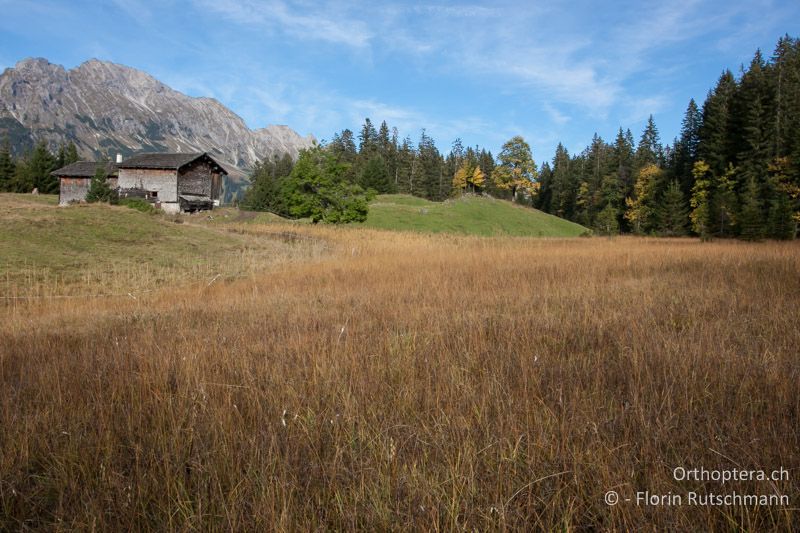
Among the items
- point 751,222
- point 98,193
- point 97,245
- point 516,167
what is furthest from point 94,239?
point 516,167

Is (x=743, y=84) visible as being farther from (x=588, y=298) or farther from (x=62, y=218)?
(x=62, y=218)

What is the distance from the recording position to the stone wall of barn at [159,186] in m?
44.3

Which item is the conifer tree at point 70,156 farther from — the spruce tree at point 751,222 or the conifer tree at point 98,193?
the spruce tree at point 751,222

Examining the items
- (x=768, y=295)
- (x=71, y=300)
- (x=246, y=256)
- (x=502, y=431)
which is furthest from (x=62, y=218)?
(x=768, y=295)

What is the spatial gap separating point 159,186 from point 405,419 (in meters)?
50.0

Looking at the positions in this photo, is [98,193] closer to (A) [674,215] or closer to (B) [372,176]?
(B) [372,176]

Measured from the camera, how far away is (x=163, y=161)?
44625mm

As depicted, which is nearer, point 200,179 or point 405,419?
point 405,419

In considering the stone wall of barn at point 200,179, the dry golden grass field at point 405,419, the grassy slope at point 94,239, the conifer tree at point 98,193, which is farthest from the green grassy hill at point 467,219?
the dry golden grass field at point 405,419

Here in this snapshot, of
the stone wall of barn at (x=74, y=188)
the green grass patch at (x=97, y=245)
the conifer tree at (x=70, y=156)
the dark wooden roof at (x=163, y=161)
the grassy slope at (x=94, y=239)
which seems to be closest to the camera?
the green grass patch at (x=97, y=245)

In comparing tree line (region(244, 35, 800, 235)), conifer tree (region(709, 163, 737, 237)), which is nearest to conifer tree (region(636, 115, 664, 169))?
tree line (region(244, 35, 800, 235))

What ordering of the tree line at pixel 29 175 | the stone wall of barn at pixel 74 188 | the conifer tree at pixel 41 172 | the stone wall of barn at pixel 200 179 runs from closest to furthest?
1. the stone wall of barn at pixel 200 179
2. the stone wall of barn at pixel 74 188
3. the tree line at pixel 29 175
4. the conifer tree at pixel 41 172

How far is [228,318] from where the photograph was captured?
626 centimetres

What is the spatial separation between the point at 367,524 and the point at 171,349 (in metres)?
3.35
